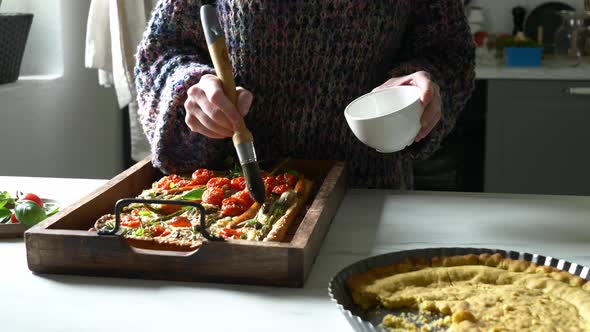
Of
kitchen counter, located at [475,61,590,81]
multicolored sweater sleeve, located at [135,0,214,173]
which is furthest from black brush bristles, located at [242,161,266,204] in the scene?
kitchen counter, located at [475,61,590,81]

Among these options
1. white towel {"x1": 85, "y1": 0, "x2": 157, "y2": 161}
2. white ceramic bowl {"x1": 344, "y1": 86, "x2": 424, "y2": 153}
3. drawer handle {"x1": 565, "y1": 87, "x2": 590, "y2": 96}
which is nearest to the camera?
white ceramic bowl {"x1": 344, "y1": 86, "x2": 424, "y2": 153}

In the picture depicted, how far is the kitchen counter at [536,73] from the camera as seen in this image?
291 cm

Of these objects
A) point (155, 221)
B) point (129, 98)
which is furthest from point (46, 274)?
point (129, 98)

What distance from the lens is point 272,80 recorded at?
148 cm

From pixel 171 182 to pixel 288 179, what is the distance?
0.68ft

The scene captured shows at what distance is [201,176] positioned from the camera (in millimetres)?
1374

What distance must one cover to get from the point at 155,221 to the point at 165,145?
277 millimetres

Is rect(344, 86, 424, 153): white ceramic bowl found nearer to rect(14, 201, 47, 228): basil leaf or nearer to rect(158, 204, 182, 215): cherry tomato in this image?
rect(158, 204, 182, 215): cherry tomato

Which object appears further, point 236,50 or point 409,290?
point 236,50

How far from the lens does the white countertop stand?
3.07 ft

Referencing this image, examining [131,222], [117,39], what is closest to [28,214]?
[131,222]

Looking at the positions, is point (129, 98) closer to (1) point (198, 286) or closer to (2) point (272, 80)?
(2) point (272, 80)

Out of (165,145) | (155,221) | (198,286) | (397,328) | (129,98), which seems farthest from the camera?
(129,98)

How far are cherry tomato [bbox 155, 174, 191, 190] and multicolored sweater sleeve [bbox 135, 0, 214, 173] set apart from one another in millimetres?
54
